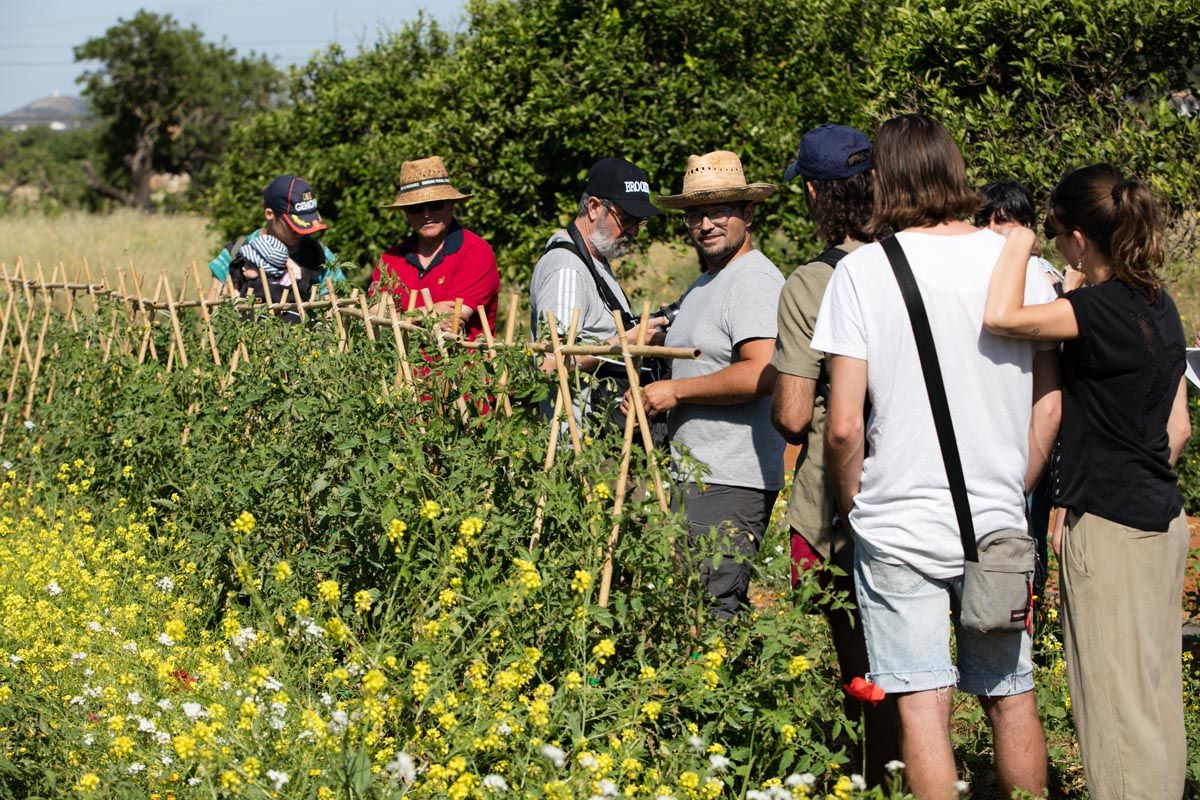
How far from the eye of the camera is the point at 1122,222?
3117mm

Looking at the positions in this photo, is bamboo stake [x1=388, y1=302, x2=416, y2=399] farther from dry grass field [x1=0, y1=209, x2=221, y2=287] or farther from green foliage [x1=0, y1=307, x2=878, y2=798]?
dry grass field [x1=0, y1=209, x2=221, y2=287]

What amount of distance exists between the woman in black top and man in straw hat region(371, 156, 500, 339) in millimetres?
3150

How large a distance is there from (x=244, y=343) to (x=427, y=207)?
1.06 meters

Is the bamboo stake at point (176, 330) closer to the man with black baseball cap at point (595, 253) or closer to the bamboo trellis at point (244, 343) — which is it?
the bamboo trellis at point (244, 343)

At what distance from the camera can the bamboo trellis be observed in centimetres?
366

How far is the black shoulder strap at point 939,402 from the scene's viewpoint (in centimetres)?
291

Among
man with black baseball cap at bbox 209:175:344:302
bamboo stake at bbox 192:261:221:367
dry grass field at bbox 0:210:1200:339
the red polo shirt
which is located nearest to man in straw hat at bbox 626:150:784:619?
the red polo shirt

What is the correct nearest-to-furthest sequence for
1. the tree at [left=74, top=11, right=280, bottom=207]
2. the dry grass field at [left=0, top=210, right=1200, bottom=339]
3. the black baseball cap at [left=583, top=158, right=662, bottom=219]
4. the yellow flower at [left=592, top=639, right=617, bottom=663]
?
the yellow flower at [left=592, top=639, right=617, bottom=663] → the black baseball cap at [left=583, top=158, right=662, bottom=219] → the dry grass field at [left=0, top=210, right=1200, bottom=339] → the tree at [left=74, top=11, right=280, bottom=207]

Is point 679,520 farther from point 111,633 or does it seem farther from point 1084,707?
point 111,633

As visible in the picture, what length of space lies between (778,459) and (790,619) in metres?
0.75

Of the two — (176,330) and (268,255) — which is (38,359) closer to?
(176,330)

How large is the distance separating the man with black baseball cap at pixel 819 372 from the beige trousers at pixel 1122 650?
1.71 feet

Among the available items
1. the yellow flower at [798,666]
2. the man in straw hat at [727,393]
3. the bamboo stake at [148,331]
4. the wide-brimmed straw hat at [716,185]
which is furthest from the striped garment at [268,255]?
the yellow flower at [798,666]

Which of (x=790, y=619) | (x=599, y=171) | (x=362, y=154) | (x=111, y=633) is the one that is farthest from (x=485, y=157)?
(x=790, y=619)
